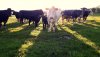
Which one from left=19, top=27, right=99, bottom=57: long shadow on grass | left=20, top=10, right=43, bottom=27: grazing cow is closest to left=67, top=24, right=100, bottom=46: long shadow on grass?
left=19, top=27, right=99, bottom=57: long shadow on grass

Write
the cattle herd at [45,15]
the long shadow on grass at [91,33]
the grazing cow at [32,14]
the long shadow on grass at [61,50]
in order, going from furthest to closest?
the grazing cow at [32,14], the cattle herd at [45,15], the long shadow on grass at [91,33], the long shadow on grass at [61,50]

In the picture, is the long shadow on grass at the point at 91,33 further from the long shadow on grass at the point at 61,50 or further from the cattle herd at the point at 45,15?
the cattle herd at the point at 45,15

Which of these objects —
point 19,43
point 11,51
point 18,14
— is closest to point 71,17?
point 18,14

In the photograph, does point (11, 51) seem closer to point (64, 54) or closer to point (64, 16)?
point (64, 54)

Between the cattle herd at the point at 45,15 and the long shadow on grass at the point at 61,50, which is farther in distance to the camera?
the cattle herd at the point at 45,15

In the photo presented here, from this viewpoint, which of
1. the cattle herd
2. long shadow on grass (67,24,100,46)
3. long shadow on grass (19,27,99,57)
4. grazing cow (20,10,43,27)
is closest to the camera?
long shadow on grass (19,27,99,57)

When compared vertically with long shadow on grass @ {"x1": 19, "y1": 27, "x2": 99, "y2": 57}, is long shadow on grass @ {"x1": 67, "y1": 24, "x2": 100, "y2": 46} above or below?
below

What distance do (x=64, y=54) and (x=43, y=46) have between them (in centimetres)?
223

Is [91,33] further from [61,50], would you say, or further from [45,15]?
[61,50]

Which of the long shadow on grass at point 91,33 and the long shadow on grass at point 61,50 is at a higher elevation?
the long shadow on grass at point 61,50

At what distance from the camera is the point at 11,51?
12.6 meters

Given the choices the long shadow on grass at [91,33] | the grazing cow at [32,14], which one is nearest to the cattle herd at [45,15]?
the grazing cow at [32,14]

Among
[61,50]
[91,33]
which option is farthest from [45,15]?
[61,50]

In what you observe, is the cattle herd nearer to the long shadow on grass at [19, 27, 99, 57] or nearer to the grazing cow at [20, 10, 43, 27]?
the grazing cow at [20, 10, 43, 27]
